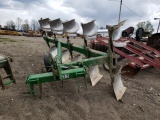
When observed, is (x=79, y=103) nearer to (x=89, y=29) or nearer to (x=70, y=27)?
(x=89, y=29)

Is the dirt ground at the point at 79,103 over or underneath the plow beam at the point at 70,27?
underneath

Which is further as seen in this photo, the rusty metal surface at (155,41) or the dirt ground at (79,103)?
the rusty metal surface at (155,41)

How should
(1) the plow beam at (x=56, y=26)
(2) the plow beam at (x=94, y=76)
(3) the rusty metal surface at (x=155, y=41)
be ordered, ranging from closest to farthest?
(2) the plow beam at (x=94, y=76) < (1) the plow beam at (x=56, y=26) < (3) the rusty metal surface at (x=155, y=41)

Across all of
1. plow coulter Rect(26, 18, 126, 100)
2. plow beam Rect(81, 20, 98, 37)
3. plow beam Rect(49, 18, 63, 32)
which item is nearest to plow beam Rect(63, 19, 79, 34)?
plow coulter Rect(26, 18, 126, 100)

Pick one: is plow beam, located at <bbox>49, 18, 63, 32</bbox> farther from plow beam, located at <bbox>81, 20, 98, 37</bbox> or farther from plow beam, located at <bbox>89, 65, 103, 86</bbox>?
plow beam, located at <bbox>89, 65, 103, 86</bbox>

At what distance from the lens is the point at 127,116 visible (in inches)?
125

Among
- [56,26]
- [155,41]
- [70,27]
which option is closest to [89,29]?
[70,27]

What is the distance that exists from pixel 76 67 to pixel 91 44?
4.85m

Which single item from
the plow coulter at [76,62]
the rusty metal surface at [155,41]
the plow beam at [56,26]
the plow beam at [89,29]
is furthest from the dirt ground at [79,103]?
the rusty metal surface at [155,41]

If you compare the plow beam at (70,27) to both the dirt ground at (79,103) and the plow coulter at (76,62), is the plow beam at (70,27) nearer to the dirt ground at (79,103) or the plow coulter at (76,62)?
the plow coulter at (76,62)

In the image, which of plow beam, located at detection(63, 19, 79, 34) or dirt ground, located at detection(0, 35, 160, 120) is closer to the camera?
dirt ground, located at detection(0, 35, 160, 120)

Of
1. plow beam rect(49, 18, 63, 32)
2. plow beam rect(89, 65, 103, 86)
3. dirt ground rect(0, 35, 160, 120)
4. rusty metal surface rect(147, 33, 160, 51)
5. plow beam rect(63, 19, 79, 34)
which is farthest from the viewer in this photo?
rusty metal surface rect(147, 33, 160, 51)

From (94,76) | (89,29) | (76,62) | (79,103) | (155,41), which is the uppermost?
(89,29)

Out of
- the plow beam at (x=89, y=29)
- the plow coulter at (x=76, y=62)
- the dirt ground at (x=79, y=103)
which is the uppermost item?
the plow beam at (x=89, y=29)
